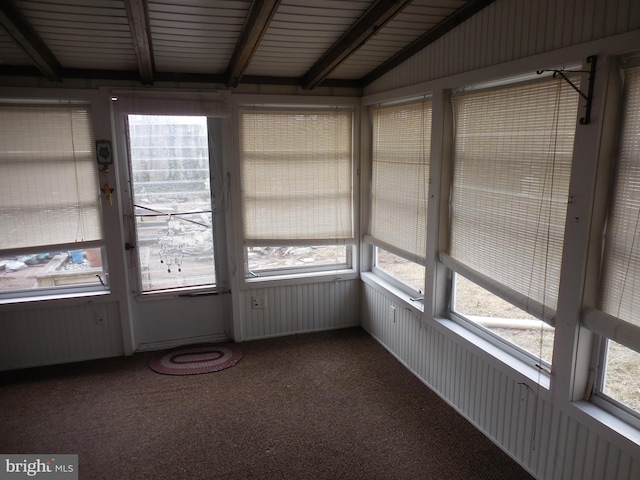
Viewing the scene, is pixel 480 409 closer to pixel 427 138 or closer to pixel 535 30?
pixel 427 138

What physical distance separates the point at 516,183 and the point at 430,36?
130cm

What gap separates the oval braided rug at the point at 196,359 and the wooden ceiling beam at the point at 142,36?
2.37 m

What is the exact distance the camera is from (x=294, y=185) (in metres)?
4.38

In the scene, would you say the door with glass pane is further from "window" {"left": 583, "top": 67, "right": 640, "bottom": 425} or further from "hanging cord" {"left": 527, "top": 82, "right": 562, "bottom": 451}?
"window" {"left": 583, "top": 67, "right": 640, "bottom": 425}

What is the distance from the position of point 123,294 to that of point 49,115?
157cm

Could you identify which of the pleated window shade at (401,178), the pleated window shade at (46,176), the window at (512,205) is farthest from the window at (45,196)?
the window at (512,205)

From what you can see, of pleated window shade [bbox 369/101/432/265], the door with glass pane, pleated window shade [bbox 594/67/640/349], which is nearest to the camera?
pleated window shade [bbox 594/67/640/349]

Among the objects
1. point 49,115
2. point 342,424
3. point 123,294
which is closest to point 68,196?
point 49,115

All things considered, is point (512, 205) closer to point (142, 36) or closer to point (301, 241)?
point (301, 241)

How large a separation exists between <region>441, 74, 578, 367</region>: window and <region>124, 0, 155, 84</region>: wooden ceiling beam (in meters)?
2.00

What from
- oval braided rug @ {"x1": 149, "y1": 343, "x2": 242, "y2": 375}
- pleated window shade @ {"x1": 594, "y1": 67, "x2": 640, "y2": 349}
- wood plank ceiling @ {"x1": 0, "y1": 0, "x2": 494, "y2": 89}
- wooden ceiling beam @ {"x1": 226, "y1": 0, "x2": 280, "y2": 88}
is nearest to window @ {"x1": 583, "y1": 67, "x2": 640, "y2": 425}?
pleated window shade @ {"x1": 594, "y1": 67, "x2": 640, "y2": 349}

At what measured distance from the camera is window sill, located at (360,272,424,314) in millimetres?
3709

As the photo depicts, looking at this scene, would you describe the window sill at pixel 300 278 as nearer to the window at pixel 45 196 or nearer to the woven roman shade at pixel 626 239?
the window at pixel 45 196

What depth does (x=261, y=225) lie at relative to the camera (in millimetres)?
4375
